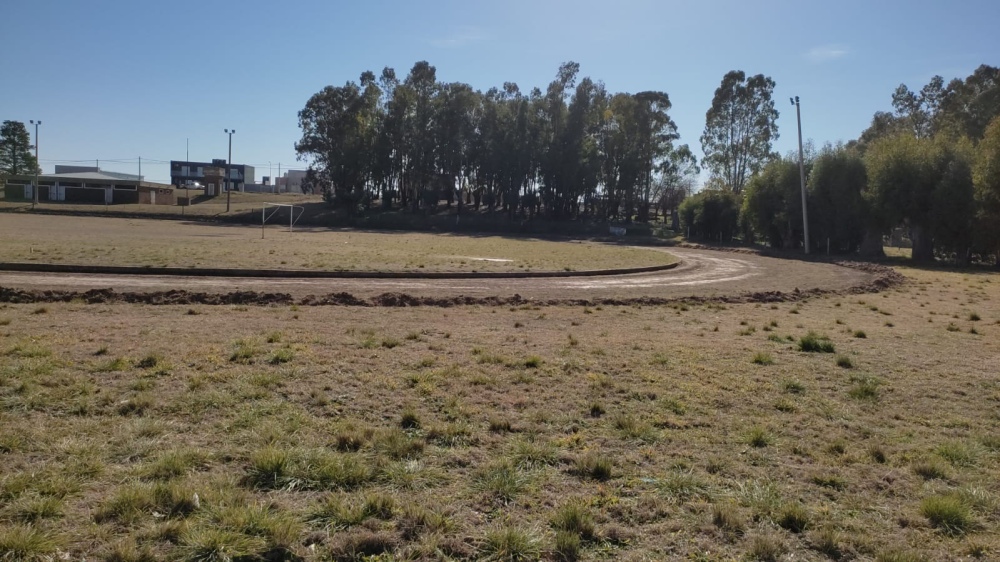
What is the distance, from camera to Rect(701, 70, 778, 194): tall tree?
74250 mm

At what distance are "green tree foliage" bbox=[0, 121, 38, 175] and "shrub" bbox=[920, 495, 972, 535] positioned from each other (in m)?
142

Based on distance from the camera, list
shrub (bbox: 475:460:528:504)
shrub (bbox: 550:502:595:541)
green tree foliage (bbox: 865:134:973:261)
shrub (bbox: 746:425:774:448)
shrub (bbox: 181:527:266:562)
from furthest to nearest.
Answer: green tree foliage (bbox: 865:134:973:261) → shrub (bbox: 746:425:774:448) → shrub (bbox: 475:460:528:504) → shrub (bbox: 550:502:595:541) → shrub (bbox: 181:527:266:562)

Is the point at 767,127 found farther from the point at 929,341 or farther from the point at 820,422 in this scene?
the point at 820,422

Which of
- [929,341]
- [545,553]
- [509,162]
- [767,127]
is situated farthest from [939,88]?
[545,553]

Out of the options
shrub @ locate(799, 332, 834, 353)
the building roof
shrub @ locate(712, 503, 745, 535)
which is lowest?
shrub @ locate(712, 503, 745, 535)

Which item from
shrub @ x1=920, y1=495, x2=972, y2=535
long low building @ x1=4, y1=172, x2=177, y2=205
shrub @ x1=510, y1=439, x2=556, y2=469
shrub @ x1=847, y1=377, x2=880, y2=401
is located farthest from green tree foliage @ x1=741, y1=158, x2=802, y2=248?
long low building @ x1=4, y1=172, x2=177, y2=205

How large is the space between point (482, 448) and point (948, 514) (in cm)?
345

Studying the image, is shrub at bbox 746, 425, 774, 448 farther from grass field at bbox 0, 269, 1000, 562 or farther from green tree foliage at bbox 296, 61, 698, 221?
green tree foliage at bbox 296, 61, 698, 221

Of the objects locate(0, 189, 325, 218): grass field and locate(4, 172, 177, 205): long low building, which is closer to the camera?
locate(0, 189, 325, 218): grass field

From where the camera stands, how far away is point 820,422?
268 inches

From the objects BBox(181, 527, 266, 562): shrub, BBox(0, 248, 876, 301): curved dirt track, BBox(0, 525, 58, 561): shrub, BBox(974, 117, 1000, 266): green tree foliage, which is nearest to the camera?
BBox(0, 525, 58, 561): shrub

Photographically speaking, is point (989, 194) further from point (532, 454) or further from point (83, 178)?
point (83, 178)

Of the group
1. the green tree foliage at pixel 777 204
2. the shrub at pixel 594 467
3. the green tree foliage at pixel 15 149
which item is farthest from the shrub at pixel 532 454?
the green tree foliage at pixel 15 149

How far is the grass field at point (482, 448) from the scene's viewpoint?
4188mm
